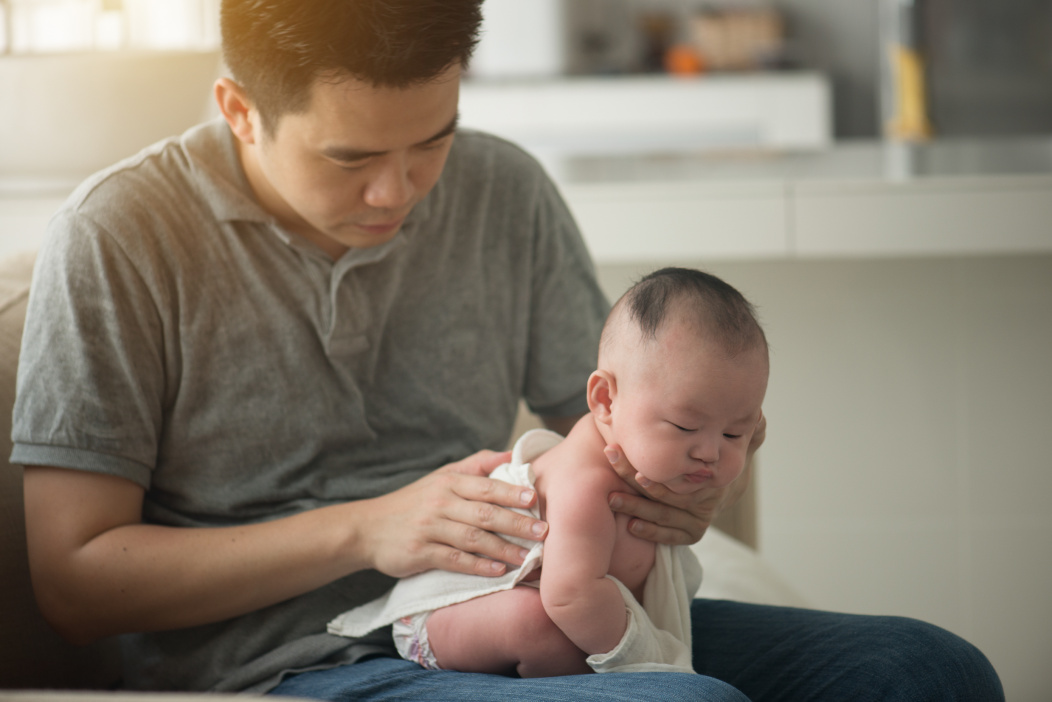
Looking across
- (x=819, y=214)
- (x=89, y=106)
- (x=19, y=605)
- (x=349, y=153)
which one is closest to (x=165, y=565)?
(x=19, y=605)

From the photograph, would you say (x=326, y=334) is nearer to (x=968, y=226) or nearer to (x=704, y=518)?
(x=704, y=518)

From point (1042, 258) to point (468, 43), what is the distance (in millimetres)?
1614

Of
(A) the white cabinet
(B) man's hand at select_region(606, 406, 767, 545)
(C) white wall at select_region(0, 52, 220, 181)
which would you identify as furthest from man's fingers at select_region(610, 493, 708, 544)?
(A) the white cabinet

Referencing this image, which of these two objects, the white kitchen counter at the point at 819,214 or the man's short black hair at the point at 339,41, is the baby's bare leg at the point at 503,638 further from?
the white kitchen counter at the point at 819,214

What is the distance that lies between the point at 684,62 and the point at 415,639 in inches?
190

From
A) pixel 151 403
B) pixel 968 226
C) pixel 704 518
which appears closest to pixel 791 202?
pixel 968 226

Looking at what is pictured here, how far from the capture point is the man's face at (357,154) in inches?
36.8

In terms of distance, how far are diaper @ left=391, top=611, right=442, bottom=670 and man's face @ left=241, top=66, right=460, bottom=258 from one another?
394 millimetres

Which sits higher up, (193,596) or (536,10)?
(536,10)

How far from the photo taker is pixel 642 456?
2.98 ft

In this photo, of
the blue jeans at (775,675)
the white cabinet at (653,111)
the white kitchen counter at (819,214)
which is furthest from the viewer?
the white cabinet at (653,111)

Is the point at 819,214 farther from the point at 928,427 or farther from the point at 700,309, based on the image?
the point at 700,309

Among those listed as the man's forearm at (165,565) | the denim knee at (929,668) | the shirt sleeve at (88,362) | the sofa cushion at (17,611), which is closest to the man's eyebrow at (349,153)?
the shirt sleeve at (88,362)

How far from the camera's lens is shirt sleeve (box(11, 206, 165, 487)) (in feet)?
3.06
